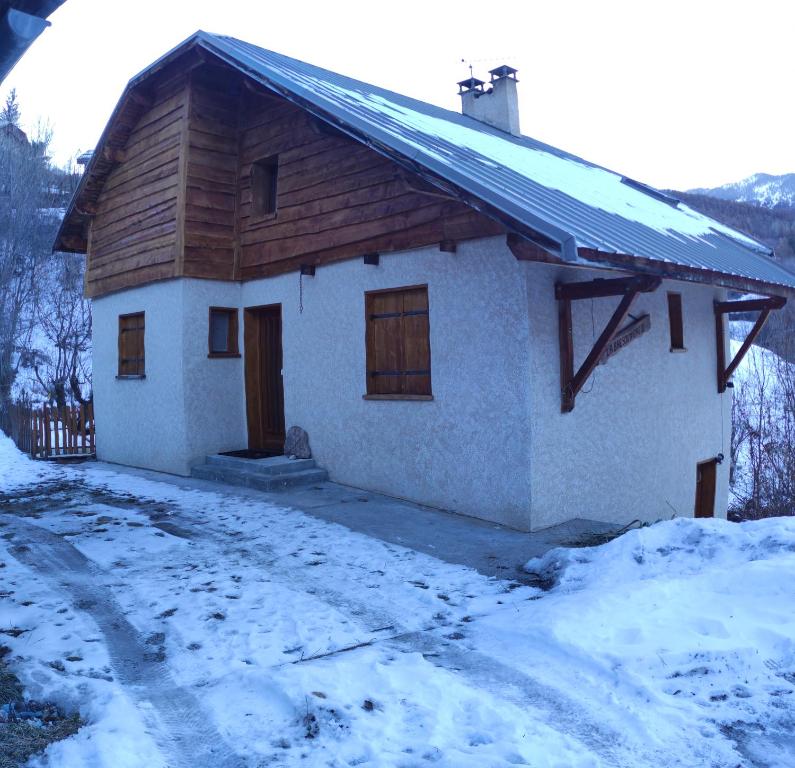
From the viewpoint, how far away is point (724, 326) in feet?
37.7

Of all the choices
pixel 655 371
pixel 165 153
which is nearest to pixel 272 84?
pixel 165 153

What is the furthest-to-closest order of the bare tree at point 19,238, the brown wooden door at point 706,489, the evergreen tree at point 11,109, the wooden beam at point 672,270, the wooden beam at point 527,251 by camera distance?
the evergreen tree at point 11,109
the bare tree at point 19,238
the brown wooden door at point 706,489
the wooden beam at point 527,251
the wooden beam at point 672,270

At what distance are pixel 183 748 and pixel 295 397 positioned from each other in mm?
6995

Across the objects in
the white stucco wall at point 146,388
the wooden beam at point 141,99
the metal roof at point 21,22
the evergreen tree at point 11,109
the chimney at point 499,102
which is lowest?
the white stucco wall at point 146,388

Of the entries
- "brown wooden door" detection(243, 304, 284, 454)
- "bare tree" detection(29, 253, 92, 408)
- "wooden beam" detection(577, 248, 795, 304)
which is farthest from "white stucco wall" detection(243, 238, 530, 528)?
"bare tree" detection(29, 253, 92, 408)

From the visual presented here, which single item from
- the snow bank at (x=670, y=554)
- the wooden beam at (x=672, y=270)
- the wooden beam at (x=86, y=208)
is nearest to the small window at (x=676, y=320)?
the wooden beam at (x=672, y=270)

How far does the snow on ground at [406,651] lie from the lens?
3.05 m

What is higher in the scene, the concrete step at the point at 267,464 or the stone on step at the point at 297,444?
the stone on step at the point at 297,444

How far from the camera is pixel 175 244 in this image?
10.4m

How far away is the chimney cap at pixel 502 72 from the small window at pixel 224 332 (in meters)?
7.70

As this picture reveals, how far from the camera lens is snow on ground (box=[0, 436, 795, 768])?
3.05m

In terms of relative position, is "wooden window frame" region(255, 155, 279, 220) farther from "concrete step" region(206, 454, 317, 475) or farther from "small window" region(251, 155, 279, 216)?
"concrete step" region(206, 454, 317, 475)

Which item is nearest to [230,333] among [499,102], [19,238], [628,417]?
[628,417]

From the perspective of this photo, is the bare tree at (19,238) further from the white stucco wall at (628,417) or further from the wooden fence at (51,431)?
the white stucco wall at (628,417)
